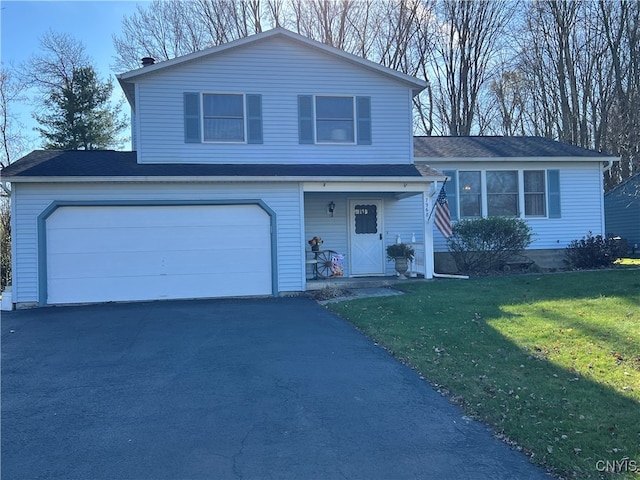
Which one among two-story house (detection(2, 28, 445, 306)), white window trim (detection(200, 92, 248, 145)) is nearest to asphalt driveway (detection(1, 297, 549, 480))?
two-story house (detection(2, 28, 445, 306))

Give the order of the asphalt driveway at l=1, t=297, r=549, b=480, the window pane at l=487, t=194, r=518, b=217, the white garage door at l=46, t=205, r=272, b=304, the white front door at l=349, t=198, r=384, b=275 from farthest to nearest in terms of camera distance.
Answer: the window pane at l=487, t=194, r=518, b=217
the white front door at l=349, t=198, r=384, b=275
the white garage door at l=46, t=205, r=272, b=304
the asphalt driveway at l=1, t=297, r=549, b=480

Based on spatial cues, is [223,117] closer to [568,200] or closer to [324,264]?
[324,264]

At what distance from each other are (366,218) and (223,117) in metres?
4.87

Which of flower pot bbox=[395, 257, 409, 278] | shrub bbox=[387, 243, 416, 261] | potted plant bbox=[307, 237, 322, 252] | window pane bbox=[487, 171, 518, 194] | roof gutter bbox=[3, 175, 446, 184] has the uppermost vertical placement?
window pane bbox=[487, 171, 518, 194]

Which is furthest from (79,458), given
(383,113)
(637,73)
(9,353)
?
(637,73)

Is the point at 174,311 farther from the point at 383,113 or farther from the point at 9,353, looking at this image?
the point at 383,113

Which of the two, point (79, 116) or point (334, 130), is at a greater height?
point (79, 116)

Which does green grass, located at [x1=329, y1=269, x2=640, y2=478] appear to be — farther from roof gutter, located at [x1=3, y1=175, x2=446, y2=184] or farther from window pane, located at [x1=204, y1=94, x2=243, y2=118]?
window pane, located at [x1=204, y1=94, x2=243, y2=118]

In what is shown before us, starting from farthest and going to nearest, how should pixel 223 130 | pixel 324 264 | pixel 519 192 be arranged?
pixel 519 192
pixel 324 264
pixel 223 130

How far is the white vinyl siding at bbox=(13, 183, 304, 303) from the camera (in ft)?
34.9

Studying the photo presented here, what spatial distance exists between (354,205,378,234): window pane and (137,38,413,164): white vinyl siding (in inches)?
58.6

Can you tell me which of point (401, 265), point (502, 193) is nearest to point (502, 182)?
point (502, 193)

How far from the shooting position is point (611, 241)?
47.9ft

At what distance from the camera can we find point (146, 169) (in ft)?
38.2
